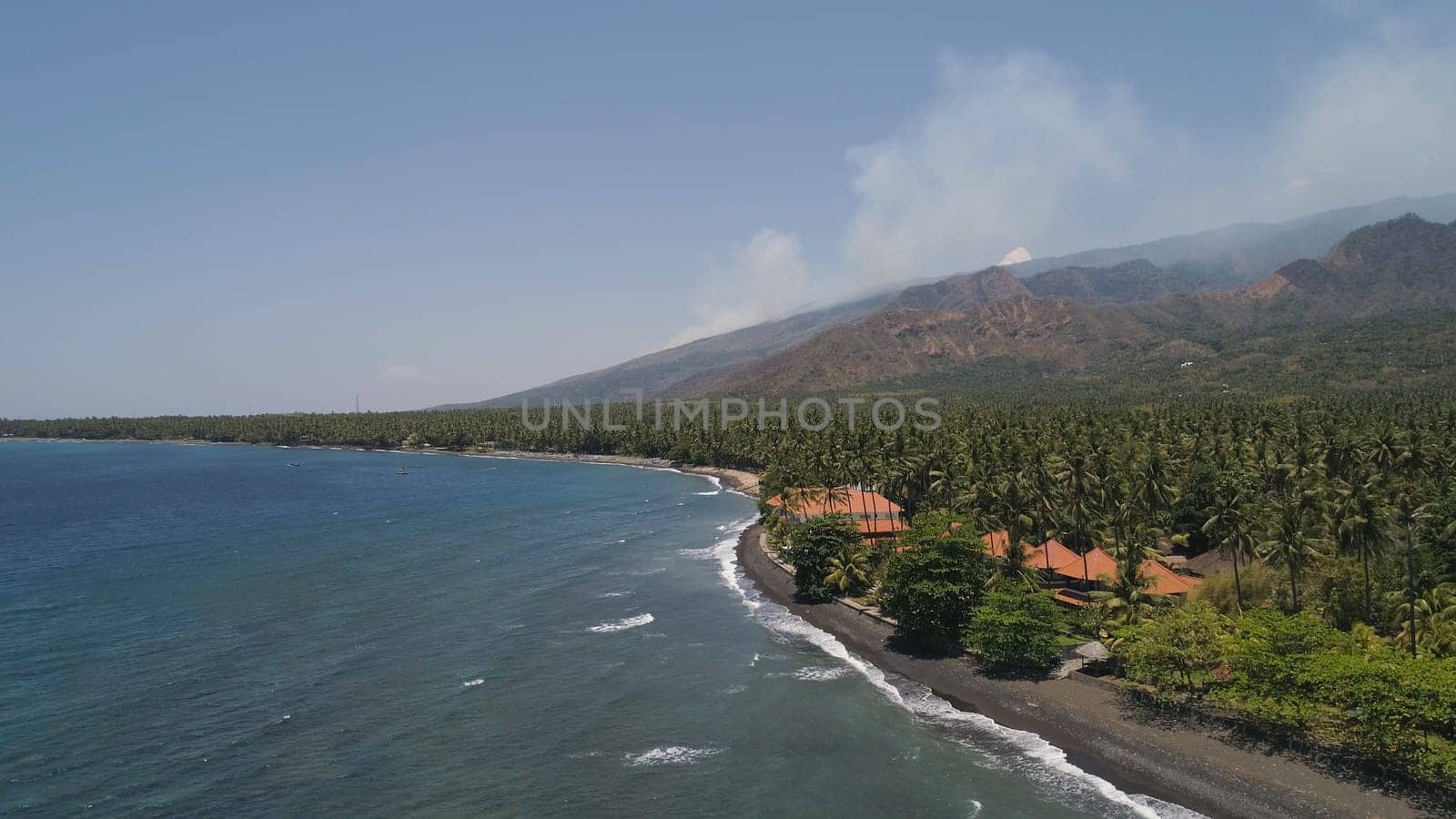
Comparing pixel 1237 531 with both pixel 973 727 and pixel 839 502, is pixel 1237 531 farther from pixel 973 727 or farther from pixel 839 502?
pixel 839 502

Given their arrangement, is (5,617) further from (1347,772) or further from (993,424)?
(993,424)

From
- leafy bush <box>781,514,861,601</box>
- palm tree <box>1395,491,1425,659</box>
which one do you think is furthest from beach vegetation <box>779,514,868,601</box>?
palm tree <box>1395,491,1425,659</box>

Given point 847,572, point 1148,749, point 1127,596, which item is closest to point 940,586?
point 1127,596

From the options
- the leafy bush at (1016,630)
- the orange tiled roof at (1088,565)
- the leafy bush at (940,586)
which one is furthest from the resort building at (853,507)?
the leafy bush at (1016,630)

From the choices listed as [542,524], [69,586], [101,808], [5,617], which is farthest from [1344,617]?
[69,586]

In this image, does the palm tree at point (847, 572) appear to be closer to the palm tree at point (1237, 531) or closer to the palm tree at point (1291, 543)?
the palm tree at point (1237, 531)
